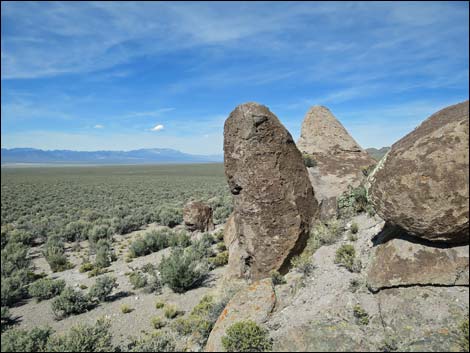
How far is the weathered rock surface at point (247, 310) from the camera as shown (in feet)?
17.7

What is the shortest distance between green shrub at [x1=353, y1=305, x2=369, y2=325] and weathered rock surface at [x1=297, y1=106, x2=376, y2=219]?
11.4 feet

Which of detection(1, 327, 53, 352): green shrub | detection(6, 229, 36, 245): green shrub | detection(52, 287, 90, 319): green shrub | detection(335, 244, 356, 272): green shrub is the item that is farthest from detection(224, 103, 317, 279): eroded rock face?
detection(6, 229, 36, 245): green shrub

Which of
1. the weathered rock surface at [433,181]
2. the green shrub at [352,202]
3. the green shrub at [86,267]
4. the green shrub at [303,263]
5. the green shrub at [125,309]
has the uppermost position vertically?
the weathered rock surface at [433,181]

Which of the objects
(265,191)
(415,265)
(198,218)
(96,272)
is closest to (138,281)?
(96,272)

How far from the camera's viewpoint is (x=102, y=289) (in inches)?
386

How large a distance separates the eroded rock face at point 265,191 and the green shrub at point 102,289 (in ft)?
17.2

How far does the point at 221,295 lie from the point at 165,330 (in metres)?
1.71

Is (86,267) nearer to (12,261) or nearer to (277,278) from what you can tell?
(12,261)

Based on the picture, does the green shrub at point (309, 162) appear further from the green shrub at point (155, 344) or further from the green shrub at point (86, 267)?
the green shrub at point (86, 267)

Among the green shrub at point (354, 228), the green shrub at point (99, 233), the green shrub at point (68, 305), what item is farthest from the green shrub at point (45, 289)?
the green shrub at point (354, 228)

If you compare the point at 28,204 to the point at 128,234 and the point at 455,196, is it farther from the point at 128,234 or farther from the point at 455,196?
the point at 455,196

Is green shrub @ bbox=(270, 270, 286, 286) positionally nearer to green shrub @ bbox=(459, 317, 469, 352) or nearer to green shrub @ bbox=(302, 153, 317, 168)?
green shrub @ bbox=(459, 317, 469, 352)

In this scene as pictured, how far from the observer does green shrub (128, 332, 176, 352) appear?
20.5ft

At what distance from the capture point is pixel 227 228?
1362cm
